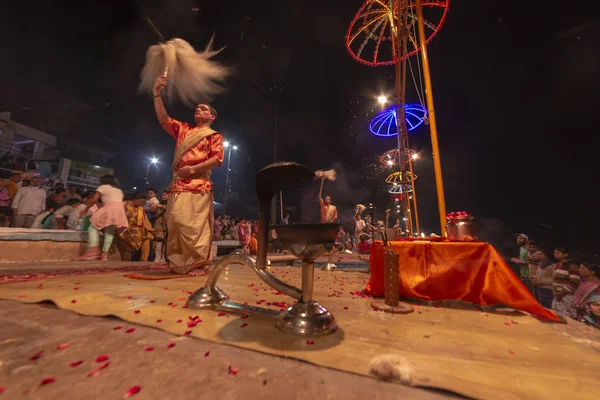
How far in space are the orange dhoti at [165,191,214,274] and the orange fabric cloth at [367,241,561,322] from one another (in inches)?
97.9

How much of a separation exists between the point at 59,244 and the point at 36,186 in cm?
356

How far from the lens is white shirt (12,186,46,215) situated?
6.90 m

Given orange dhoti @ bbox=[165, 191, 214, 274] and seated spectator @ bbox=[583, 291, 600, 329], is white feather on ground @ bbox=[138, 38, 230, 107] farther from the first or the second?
seated spectator @ bbox=[583, 291, 600, 329]

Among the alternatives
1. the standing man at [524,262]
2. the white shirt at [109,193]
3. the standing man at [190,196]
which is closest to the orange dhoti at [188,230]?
the standing man at [190,196]

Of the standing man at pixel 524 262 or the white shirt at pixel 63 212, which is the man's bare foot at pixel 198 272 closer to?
the white shirt at pixel 63 212

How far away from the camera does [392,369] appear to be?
1.01 m

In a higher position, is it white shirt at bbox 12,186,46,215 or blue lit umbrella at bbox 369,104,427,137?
blue lit umbrella at bbox 369,104,427,137

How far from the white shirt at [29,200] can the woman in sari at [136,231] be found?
317 cm

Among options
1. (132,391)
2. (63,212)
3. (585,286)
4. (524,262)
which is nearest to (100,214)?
(63,212)

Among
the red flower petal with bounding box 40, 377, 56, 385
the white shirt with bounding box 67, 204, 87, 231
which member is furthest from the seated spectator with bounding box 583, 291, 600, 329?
the white shirt with bounding box 67, 204, 87, 231

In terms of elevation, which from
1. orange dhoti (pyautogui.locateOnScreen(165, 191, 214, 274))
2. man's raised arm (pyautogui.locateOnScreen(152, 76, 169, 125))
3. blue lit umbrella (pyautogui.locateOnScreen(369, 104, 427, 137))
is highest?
blue lit umbrella (pyautogui.locateOnScreen(369, 104, 427, 137))

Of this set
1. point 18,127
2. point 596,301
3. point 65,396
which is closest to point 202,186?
point 65,396

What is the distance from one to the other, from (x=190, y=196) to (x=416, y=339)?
3212 millimetres

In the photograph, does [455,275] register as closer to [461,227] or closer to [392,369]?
[461,227]
